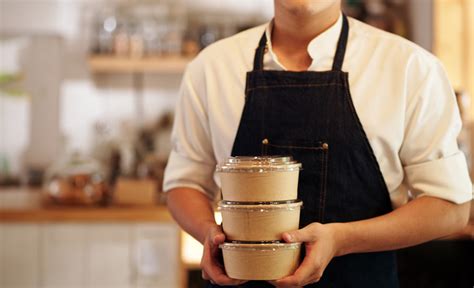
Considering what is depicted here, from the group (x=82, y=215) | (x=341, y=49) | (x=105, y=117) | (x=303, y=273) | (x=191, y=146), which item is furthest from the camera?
(x=105, y=117)

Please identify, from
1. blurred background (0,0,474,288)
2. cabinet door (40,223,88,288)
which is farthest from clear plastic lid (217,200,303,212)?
cabinet door (40,223,88,288)

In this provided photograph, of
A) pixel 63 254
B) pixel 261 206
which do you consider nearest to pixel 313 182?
pixel 261 206

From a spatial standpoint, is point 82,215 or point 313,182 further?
point 82,215

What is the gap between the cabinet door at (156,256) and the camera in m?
4.12

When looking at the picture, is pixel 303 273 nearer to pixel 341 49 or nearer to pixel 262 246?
pixel 262 246

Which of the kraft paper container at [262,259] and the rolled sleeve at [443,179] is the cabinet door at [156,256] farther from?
the kraft paper container at [262,259]

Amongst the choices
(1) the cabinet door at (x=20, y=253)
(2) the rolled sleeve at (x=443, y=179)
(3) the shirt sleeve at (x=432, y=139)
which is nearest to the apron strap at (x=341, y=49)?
(3) the shirt sleeve at (x=432, y=139)

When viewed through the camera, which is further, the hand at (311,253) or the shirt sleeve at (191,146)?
the shirt sleeve at (191,146)

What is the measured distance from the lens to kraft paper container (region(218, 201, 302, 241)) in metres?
1.32

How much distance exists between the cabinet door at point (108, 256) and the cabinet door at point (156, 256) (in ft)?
0.15

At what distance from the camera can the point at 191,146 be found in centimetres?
173

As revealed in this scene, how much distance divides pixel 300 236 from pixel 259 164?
13cm

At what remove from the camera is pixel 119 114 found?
16.5ft

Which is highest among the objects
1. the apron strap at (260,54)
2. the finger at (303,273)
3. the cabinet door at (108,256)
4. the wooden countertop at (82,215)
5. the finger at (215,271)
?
the apron strap at (260,54)
